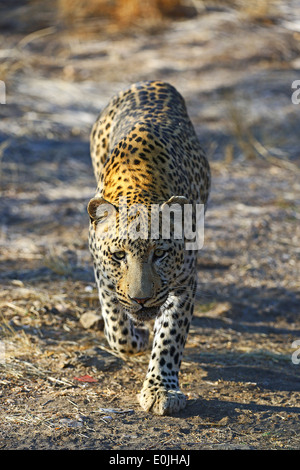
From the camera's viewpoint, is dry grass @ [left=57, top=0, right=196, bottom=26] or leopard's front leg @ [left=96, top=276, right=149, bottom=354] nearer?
leopard's front leg @ [left=96, top=276, right=149, bottom=354]

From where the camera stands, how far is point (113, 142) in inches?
250

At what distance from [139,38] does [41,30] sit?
198 cm

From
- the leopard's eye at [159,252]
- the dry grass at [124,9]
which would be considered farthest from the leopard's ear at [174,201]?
the dry grass at [124,9]

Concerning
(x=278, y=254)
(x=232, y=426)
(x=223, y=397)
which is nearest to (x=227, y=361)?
(x=223, y=397)

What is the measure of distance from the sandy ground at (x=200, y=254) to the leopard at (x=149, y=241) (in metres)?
0.31

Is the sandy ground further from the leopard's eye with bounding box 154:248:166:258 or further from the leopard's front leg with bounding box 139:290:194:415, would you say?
the leopard's eye with bounding box 154:248:166:258

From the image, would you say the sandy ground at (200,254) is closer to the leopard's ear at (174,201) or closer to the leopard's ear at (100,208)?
the leopard's ear at (100,208)

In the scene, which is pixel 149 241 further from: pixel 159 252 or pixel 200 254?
pixel 200 254

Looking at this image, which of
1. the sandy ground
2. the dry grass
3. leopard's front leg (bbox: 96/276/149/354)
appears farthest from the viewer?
the dry grass

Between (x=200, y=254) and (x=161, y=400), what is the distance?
3648 mm

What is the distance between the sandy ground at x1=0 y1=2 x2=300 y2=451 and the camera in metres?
5.30

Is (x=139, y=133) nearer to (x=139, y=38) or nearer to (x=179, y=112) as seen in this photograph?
(x=179, y=112)

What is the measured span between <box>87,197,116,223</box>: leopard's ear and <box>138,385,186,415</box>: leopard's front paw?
122cm

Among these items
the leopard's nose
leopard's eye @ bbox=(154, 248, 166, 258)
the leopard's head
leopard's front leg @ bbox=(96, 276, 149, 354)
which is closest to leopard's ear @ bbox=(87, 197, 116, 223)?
the leopard's head
